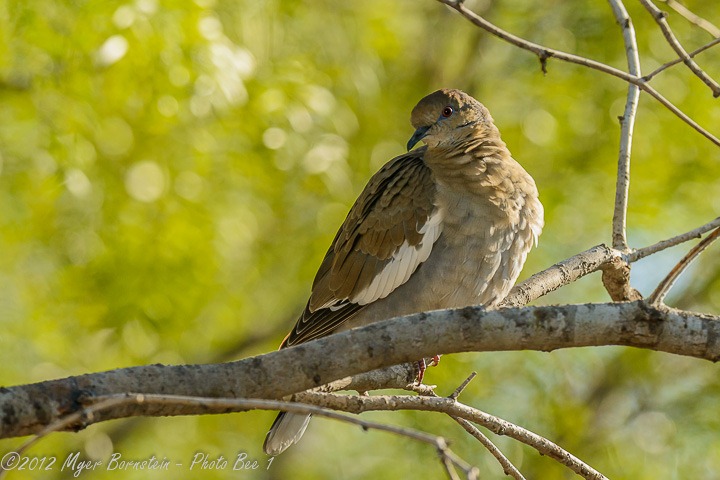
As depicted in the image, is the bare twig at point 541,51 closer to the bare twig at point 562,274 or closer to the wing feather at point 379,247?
the bare twig at point 562,274

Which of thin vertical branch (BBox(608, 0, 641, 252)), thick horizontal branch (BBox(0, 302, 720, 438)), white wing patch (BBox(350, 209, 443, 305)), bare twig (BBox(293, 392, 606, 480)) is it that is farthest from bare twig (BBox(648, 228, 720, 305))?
white wing patch (BBox(350, 209, 443, 305))

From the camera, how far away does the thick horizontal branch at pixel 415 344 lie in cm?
209

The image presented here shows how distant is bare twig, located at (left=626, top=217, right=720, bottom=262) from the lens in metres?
2.46

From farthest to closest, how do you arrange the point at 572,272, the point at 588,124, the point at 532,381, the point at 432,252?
the point at 588,124 < the point at 532,381 < the point at 432,252 < the point at 572,272

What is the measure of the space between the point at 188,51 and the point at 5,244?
1.94m

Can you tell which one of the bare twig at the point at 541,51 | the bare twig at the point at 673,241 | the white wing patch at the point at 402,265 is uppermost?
the white wing patch at the point at 402,265

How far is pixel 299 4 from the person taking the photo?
637 centimetres

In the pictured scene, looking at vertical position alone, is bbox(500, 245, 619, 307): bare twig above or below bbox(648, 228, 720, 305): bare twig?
above

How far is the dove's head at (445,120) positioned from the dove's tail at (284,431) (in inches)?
52.9

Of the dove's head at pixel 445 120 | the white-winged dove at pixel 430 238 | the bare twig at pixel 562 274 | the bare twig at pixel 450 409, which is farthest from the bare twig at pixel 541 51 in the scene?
the dove's head at pixel 445 120

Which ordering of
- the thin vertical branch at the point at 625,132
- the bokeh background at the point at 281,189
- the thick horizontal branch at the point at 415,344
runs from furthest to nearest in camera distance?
the bokeh background at the point at 281,189, the thin vertical branch at the point at 625,132, the thick horizontal branch at the point at 415,344

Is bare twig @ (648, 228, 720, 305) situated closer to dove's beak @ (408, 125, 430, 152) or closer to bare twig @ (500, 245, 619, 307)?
bare twig @ (500, 245, 619, 307)

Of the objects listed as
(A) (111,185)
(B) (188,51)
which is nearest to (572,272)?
(B) (188,51)

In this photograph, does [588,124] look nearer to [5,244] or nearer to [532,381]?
[532,381]
